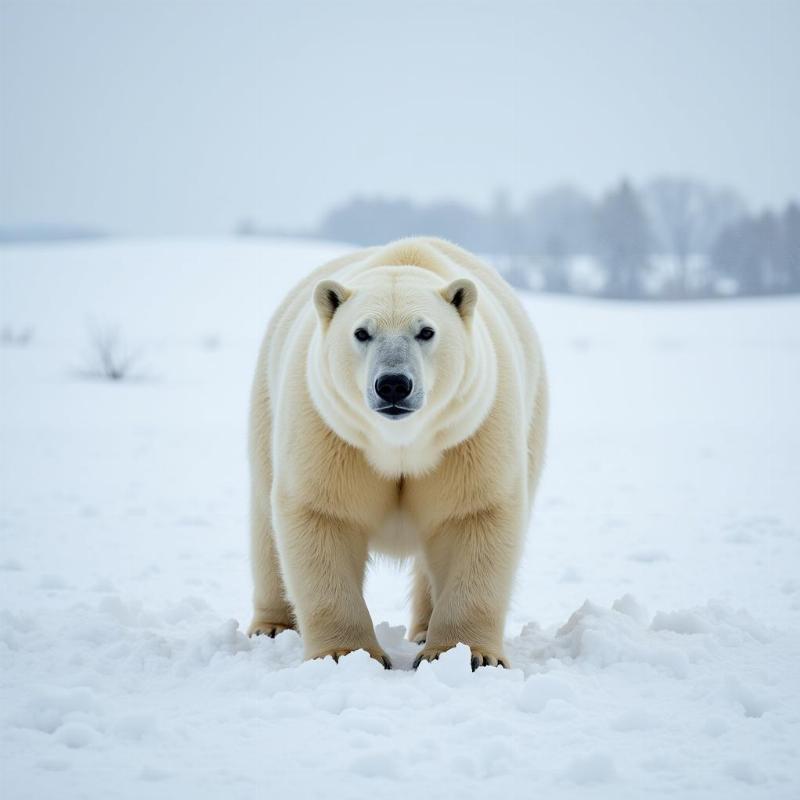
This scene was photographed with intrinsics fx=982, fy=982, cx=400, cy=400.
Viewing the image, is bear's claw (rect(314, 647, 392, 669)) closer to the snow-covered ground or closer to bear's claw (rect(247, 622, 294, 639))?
the snow-covered ground

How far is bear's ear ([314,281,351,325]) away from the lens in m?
3.56

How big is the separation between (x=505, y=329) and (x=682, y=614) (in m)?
1.38

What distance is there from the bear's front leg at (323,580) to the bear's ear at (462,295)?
2.98ft

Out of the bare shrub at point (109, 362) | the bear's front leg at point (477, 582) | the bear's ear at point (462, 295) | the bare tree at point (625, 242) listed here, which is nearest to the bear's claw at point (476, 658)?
the bear's front leg at point (477, 582)

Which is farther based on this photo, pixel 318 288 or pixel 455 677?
pixel 318 288

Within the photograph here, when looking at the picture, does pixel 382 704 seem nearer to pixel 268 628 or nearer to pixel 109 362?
pixel 268 628

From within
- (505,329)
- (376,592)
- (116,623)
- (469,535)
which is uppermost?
(505,329)

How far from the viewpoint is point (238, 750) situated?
2623 mm

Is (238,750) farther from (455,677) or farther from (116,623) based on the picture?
(116,623)

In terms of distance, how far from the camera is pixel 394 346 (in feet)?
10.8

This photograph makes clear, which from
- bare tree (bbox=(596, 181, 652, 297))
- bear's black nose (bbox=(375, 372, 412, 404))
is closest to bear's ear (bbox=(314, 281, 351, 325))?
bear's black nose (bbox=(375, 372, 412, 404))

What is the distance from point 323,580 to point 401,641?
65 cm

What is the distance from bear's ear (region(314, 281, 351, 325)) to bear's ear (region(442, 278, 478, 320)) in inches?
14.5

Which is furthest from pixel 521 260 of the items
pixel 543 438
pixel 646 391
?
pixel 543 438
